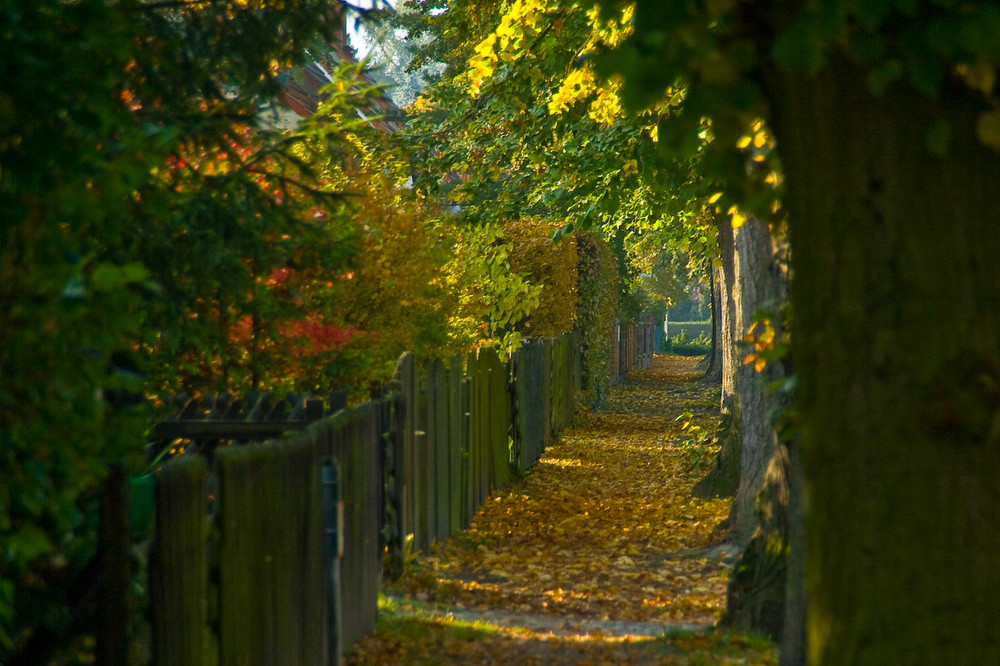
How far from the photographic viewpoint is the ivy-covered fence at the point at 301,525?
344 cm

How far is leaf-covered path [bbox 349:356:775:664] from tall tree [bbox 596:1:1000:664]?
3.35 meters

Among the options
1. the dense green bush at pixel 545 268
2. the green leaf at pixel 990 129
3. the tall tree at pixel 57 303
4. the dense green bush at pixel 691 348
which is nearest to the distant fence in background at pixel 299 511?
the tall tree at pixel 57 303

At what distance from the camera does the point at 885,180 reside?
8.05 feet

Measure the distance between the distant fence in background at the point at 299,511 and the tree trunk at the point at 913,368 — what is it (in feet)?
6.45

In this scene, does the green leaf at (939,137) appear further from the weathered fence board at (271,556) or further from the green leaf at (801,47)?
the weathered fence board at (271,556)

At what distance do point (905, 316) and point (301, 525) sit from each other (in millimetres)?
2947

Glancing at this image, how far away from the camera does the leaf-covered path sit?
6.01 m

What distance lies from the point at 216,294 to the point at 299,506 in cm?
209

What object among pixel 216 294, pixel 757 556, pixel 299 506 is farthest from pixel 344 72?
pixel 757 556

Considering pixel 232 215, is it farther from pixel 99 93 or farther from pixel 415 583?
pixel 415 583

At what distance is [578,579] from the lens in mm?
8867

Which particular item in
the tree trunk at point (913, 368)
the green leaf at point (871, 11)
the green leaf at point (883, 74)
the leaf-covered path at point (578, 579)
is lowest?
the leaf-covered path at point (578, 579)

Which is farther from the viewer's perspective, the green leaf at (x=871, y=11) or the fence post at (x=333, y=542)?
the fence post at (x=333, y=542)

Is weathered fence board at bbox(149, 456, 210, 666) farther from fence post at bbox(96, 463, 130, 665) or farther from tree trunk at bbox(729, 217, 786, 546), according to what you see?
tree trunk at bbox(729, 217, 786, 546)
